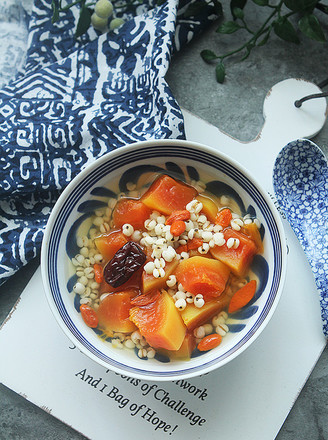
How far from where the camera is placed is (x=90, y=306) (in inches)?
56.8

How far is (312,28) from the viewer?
165 cm

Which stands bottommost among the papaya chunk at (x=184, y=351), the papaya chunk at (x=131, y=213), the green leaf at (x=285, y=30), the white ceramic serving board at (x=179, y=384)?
the white ceramic serving board at (x=179, y=384)

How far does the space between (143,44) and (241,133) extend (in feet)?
1.39

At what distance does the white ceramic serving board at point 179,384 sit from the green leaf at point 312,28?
64 cm

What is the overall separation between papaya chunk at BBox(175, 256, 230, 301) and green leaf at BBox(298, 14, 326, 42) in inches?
31.2

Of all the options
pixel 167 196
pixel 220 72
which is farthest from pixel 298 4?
pixel 167 196

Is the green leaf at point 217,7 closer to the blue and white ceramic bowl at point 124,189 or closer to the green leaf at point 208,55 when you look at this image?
the green leaf at point 208,55

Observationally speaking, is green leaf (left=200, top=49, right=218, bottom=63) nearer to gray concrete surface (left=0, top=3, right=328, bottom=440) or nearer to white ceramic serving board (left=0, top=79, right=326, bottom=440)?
gray concrete surface (left=0, top=3, right=328, bottom=440)

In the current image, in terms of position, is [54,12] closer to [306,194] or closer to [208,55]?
[208,55]

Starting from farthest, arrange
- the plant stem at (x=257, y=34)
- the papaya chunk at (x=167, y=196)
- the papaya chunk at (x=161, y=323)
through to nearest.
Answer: the plant stem at (x=257, y=34) < the papaya chunk at (x=167, y=196) < the papaya chunk at (x=161, y=323)

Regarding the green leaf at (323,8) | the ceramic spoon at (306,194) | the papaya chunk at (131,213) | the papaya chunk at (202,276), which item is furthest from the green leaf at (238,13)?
the papaya chunk at (202,276)

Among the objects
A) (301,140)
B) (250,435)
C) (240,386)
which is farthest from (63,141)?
(250,435)

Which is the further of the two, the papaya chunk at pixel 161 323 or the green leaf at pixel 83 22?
the green leaf at pixel 83 22

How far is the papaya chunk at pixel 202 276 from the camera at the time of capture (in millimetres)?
1352
